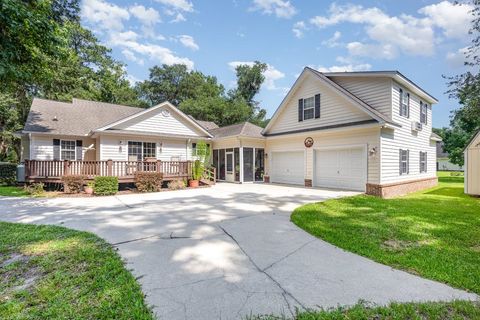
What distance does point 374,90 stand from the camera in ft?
40.6

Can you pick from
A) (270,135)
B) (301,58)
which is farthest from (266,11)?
(270,135)

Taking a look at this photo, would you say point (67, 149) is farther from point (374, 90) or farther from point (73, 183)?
point (374, 90)

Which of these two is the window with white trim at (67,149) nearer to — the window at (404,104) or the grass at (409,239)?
the grass at (409,239)

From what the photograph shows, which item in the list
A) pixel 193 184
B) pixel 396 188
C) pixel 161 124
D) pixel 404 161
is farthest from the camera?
pixel 161 124

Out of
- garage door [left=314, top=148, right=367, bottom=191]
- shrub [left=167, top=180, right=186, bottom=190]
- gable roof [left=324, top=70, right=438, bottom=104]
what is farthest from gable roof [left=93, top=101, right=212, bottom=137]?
gable roof [left=324, top=70, right=438, bottom=104]

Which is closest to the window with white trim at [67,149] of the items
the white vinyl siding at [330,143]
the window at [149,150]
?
the window at [149,150]

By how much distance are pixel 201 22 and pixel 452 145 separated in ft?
85.5

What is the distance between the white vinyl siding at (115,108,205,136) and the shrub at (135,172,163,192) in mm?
3533

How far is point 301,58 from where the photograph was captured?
17.0 metres

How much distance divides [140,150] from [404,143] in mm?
15112

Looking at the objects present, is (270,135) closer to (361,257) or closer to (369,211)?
(369,211)

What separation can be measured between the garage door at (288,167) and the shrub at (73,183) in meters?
11.1

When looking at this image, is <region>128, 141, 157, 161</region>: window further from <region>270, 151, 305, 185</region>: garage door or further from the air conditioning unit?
the air conditioning unit

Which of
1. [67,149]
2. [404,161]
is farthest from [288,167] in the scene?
[67,149]
